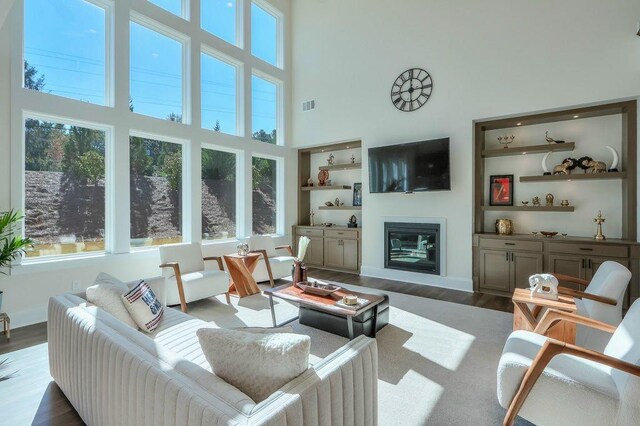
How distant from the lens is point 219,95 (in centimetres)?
591

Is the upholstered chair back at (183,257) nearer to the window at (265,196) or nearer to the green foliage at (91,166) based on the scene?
the green foliage at (91,166)

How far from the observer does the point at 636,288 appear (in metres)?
3.94

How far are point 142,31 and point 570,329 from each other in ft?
21.4

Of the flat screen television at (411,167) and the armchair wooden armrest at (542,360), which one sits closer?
the armchair wooden armrest at (542,360)

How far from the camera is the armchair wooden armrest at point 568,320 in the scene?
6.82ft

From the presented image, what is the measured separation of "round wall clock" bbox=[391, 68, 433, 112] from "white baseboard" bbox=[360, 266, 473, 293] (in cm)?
297

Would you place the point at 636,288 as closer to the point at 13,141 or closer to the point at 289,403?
the point at 289,403

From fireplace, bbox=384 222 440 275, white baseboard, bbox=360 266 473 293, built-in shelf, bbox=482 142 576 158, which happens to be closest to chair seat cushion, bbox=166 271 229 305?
white baseboard, bbox=360 266 473 293

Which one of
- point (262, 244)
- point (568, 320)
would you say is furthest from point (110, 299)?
point (262, 244)

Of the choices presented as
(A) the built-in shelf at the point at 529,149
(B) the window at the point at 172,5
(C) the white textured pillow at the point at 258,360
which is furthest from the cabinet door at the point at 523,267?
(B) the window at the point at 172,5

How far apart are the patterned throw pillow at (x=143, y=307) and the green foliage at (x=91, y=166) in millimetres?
2579

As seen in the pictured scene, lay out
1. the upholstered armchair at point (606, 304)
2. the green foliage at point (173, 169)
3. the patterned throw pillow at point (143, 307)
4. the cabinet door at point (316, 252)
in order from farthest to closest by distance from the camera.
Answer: the cabinet door at point (316, 252)
the green foliage at point (173, 169)
the upholstered armchair at point (606, 304)
the patterned throw pillow at point (143, 307)

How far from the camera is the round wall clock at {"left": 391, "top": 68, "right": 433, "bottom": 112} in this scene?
5465 millimetres

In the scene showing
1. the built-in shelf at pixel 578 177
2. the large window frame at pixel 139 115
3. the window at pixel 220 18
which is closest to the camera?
the large window frame at pixel 139 115
